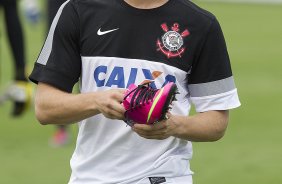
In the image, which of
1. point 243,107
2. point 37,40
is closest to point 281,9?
point 37,40

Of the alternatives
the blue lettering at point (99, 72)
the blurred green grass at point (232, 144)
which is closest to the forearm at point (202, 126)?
the blue lettering at point (99, 72)

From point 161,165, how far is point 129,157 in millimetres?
152

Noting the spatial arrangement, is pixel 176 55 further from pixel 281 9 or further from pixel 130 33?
pixel 281 9

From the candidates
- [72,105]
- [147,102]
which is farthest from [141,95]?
[72,105]

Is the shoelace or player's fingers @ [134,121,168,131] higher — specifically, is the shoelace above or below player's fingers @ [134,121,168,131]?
above

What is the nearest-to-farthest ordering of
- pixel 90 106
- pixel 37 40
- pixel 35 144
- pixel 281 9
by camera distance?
pixel 90 106
pixel 35 144
pixel 37 40
pixel 281 9

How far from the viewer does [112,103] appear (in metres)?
3.90

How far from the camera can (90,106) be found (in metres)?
4.09

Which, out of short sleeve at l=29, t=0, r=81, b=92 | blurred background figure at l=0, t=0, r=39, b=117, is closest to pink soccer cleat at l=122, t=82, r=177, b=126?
short sleeve at l=29, t=0, r=81, b=92

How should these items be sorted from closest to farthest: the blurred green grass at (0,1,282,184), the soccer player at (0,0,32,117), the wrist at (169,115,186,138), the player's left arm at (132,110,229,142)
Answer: the player's left arm at (132,110,229,142), the wrist at (169,115,186,138), the blurred green grass at (0,1,282,184), the soccer player at (0,0,32,117)

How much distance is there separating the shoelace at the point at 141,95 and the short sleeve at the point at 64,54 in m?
0.51

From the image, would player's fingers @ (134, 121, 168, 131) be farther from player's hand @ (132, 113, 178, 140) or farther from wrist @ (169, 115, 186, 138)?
wrist @ (169, 115, 186, 138)

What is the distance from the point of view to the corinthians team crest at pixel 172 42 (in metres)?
4.28

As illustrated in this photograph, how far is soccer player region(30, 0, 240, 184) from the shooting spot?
4277 millimetres
